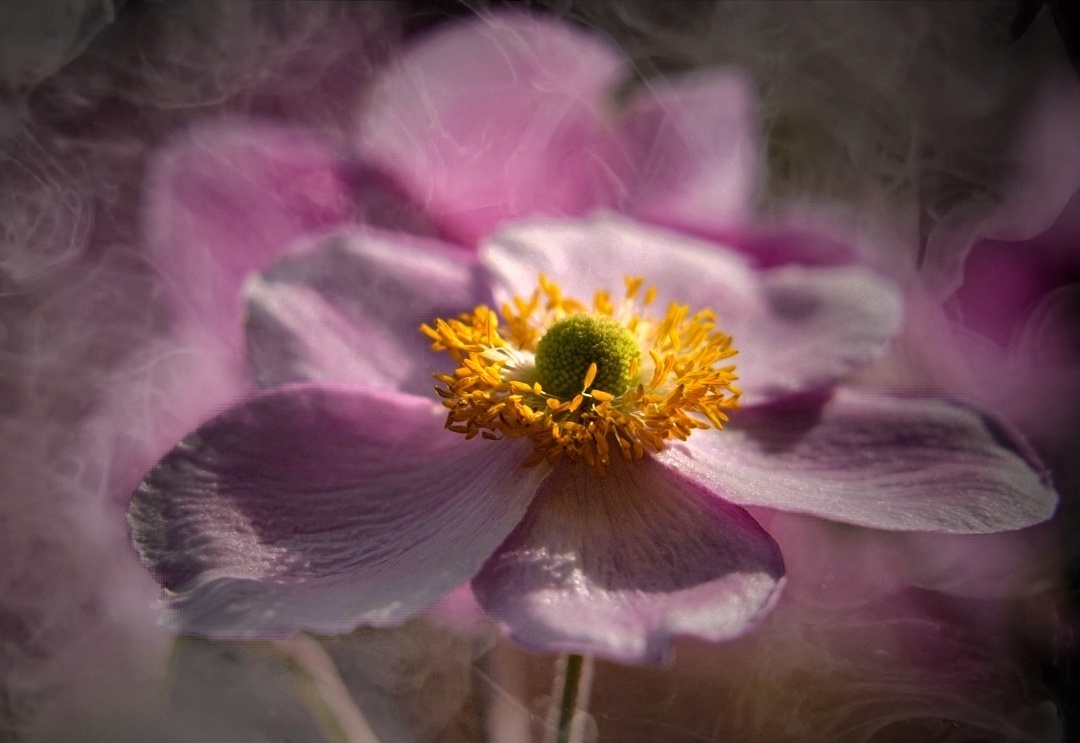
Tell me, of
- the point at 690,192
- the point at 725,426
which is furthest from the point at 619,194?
the point at 725,426

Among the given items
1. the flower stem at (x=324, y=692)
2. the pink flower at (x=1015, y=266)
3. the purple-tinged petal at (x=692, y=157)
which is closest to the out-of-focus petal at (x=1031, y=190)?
the pink flower at (x=1015, y=266)

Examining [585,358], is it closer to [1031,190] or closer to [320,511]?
[320,511]

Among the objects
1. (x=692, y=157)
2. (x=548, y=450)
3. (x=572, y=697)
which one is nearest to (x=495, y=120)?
(x=692, y=157)

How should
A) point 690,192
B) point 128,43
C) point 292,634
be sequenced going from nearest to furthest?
point 292,634 → point 128,43 → point 690,192

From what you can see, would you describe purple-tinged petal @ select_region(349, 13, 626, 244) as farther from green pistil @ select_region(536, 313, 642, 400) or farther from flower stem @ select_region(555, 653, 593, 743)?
flower stem @ select_region(555, 653, 593, 743)

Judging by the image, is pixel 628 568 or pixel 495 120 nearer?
pixel 628 568

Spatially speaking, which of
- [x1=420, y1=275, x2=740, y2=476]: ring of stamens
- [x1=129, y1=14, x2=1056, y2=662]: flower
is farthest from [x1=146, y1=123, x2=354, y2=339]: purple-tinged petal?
[x1=420, y1=275, x2=740, y2=476]: ring of stamens

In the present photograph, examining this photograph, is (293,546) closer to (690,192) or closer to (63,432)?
(63,432)
